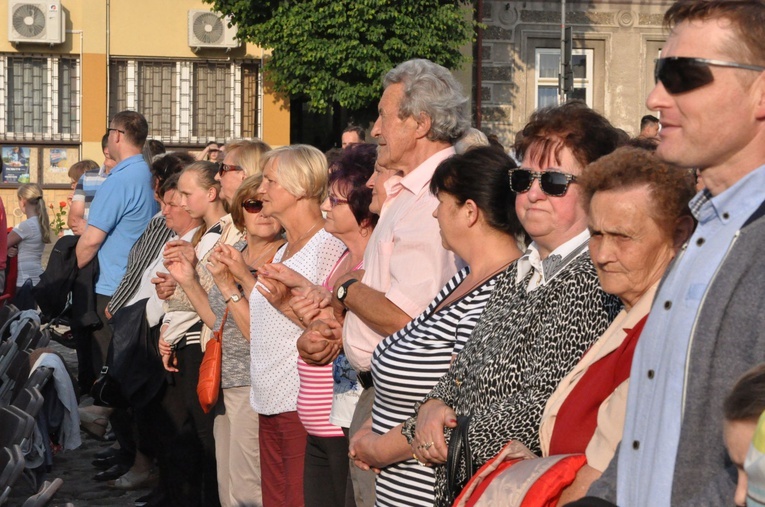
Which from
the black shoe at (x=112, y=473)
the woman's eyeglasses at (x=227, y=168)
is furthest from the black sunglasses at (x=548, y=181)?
the black shoe at (x=112, y=473)

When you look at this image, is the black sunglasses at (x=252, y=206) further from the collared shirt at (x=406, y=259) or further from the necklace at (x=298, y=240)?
the collared shirt at (x=406, y=259)

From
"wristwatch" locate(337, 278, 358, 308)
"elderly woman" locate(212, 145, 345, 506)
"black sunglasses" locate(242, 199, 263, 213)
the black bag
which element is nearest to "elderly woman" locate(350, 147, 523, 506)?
"wristwatch" locate(337, 278, 358, 308)

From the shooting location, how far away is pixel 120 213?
26.6 feet

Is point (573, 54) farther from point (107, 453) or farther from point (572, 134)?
point (572, 134)

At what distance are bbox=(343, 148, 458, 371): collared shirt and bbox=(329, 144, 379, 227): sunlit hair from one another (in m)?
0.35

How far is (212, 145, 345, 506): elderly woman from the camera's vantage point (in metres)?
4.95

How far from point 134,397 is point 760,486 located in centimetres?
529

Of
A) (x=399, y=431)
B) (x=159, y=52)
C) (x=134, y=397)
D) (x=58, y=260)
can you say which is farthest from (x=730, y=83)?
(x=159, y=52)

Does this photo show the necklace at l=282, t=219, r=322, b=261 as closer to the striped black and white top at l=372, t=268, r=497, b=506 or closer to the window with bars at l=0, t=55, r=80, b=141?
the striped black and white top at l=372, t=268, r=497, b=506

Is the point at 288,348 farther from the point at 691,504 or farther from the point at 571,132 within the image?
the point at 691,504

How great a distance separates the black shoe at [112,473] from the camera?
7691 millimetres

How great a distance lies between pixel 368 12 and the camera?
20156 mm

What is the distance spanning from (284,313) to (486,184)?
149cm

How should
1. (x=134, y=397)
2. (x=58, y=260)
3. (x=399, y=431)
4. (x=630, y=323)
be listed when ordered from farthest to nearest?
(x=58, y=260) < (x=134, y=397) < (x=399, y=431) < (x=630, y=323)
